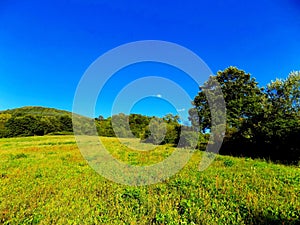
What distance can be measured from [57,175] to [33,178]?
96 cm

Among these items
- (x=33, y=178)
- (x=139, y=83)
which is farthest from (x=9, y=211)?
(x=139, y=83)

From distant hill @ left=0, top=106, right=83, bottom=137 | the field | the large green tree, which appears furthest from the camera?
distant hill @ left=0, top=106, right=83, bottom=137

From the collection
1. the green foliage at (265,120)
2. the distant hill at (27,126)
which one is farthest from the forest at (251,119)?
the distant hill at (27,126)

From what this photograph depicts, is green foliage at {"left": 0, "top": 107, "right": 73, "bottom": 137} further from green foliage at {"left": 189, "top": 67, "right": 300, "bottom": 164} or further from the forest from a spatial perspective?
green foliage at {"left": 189, "top": 67, "right": 300, "bottom": 164}

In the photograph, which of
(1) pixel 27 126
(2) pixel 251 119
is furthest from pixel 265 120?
(1) pixel 27 126

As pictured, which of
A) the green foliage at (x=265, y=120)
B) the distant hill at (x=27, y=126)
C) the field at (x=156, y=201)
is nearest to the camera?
the field at (x=156, y=201)

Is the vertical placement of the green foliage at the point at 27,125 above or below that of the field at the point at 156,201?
above

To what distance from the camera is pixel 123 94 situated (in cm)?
1302

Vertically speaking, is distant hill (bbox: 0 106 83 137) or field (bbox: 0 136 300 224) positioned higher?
distant hill (bbox: 0 106 83 137)

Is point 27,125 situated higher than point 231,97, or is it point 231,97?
point 231,97

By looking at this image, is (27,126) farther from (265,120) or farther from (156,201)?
(156,201)

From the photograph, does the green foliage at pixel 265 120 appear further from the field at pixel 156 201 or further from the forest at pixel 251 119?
the field at pixel 156 201

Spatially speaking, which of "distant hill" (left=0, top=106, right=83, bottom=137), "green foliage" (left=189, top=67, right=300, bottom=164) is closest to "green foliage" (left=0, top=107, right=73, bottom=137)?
"distant hill" (left=0, top=106, right=83, bottom=137)

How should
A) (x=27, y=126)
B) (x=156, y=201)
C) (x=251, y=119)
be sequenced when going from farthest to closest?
(x=27, y=126) → (x=251, y=119) → (x=156, y=201)
